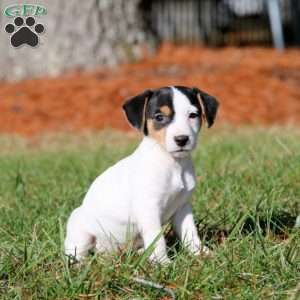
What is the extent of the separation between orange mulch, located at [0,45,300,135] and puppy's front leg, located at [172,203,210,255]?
→ 730 cm

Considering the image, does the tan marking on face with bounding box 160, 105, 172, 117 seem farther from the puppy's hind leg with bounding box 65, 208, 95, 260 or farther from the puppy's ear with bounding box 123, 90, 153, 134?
the puppy's hind leg with bounding box 65, 208, 95, 260

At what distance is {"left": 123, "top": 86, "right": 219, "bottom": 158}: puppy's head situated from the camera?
4.11 m

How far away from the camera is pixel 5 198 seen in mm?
6254

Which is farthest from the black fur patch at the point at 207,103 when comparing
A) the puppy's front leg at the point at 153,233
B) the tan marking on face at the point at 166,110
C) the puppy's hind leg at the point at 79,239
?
the puppy's hind leg at the point at 79,239

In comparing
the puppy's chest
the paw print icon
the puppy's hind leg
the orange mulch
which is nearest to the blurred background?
the orange mulch

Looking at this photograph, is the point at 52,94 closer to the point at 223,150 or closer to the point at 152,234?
the point at 223,150

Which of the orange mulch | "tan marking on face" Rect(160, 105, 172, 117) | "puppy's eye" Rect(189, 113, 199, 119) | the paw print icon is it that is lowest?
the orange mulch

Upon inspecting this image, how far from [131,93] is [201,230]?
7.93 metres

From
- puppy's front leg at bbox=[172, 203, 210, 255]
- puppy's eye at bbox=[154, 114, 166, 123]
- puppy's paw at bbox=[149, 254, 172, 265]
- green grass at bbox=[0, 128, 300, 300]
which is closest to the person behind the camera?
green grass at bbox=[0, 128, 300, 300]

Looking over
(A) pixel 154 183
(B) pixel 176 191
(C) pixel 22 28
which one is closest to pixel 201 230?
(B) pixel 176 191

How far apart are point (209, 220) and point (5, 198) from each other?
2054 mm

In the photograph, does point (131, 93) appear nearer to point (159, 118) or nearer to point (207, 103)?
point (207, 103)

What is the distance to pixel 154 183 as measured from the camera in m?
4.19

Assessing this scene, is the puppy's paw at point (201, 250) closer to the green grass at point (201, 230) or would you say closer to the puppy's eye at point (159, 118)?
the green grass at point (201, 230)
